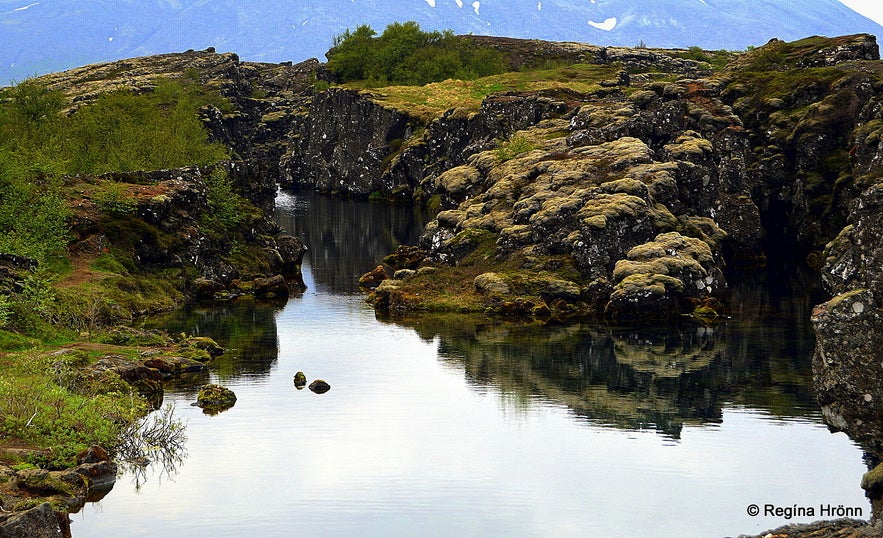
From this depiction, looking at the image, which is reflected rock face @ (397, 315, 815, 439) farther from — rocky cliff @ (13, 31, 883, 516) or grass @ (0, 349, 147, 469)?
grass @ (0, 349, 147, 469)

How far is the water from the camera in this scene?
135ft

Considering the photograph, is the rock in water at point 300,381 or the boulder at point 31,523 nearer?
the boulder at point 31,523

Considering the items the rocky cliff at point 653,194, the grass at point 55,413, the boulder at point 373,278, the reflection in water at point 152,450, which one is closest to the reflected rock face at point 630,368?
the rocky cliff at point 653,194

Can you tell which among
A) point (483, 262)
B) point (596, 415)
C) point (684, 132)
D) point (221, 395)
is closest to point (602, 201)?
point (483, 262)

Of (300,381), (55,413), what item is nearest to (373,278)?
(300,381)

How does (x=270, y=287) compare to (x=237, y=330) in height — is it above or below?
above

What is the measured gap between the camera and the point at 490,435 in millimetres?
53344

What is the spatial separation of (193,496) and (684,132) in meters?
Result: 90.6

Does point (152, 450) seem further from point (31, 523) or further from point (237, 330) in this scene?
point (237, 330)

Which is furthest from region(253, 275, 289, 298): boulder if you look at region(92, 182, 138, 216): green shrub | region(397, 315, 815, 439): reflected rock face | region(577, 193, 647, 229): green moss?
region(577, 193, 647, 229): green moss

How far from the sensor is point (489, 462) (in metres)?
48.6

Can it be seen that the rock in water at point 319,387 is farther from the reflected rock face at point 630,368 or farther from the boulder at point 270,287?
the boulder at point 270,287

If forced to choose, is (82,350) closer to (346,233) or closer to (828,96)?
(346,233)

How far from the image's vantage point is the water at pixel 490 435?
135 feet
